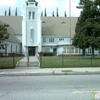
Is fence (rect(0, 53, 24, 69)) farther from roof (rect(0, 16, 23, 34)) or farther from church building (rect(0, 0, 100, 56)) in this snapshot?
roof (rect(0, 16, 23, 34))

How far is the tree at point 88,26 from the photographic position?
114 ft

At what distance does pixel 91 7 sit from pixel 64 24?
28.6 m

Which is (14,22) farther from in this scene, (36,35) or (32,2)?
(36,35)

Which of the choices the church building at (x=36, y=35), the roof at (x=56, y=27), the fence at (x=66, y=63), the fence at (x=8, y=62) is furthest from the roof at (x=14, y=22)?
the fence at (x=66, y=63)

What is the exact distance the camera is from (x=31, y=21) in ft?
190

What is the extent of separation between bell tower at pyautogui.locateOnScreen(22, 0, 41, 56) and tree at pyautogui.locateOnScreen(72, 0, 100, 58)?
69.8ft

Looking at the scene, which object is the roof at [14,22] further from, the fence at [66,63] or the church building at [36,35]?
the fence at [66,63]

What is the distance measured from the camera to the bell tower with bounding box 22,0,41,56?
189ft

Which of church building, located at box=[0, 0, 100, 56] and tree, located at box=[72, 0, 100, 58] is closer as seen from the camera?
tree, located at box=[72, 0, 100, 58]

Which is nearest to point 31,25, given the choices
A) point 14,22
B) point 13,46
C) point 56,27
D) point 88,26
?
point 13,46

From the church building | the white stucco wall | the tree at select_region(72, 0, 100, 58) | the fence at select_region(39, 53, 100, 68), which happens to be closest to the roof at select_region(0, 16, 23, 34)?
the church building

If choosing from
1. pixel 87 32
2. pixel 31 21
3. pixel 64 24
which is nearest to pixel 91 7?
pixel 87 32

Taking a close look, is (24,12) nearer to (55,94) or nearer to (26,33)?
(26,33)

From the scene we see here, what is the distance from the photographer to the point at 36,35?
58.5 metres
